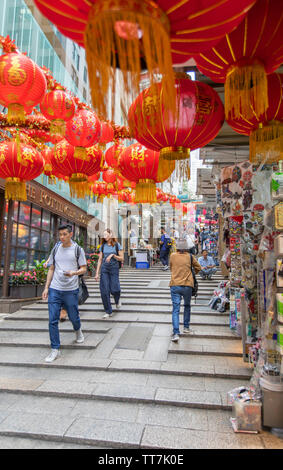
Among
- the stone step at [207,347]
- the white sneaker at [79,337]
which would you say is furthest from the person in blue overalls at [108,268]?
the stone step at [207,347]

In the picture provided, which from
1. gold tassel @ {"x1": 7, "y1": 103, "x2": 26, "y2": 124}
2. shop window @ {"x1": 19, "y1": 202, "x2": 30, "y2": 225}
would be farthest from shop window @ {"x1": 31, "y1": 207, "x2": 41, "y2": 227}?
gold tassel @ {"x1": 7, "y1": 103, "x2": 26, "y2": 124}

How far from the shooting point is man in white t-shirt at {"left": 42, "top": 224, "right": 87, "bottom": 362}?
4.63 metres

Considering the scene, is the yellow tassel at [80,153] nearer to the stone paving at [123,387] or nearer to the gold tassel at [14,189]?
the gold tassel at [14,189]

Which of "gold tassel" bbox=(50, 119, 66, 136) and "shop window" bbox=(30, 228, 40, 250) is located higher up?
"gold tassel" bbox=(50, 119, 66, 136)

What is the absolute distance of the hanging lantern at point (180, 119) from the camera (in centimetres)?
219

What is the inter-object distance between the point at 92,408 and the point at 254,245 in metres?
2.86

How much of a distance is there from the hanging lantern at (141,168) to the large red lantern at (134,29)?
2488 mm

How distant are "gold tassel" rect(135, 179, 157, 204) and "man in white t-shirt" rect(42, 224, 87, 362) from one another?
145 cm

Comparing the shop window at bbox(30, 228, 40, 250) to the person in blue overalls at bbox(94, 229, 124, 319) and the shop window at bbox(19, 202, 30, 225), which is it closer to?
the shop window at bbox(19, 202, 30, 225)

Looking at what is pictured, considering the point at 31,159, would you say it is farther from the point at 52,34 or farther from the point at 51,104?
the point at 52,34

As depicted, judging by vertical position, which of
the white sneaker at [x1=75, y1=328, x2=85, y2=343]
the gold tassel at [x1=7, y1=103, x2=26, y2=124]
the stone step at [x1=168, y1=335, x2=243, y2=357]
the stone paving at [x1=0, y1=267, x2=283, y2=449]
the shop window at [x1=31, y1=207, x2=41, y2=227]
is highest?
the gold tassel at [x1=7, y1=103, x2=26, y2=124]

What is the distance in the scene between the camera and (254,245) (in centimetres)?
407

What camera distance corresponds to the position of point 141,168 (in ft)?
Answer: 13.2

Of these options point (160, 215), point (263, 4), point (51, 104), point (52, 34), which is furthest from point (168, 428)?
point (160, 215)
